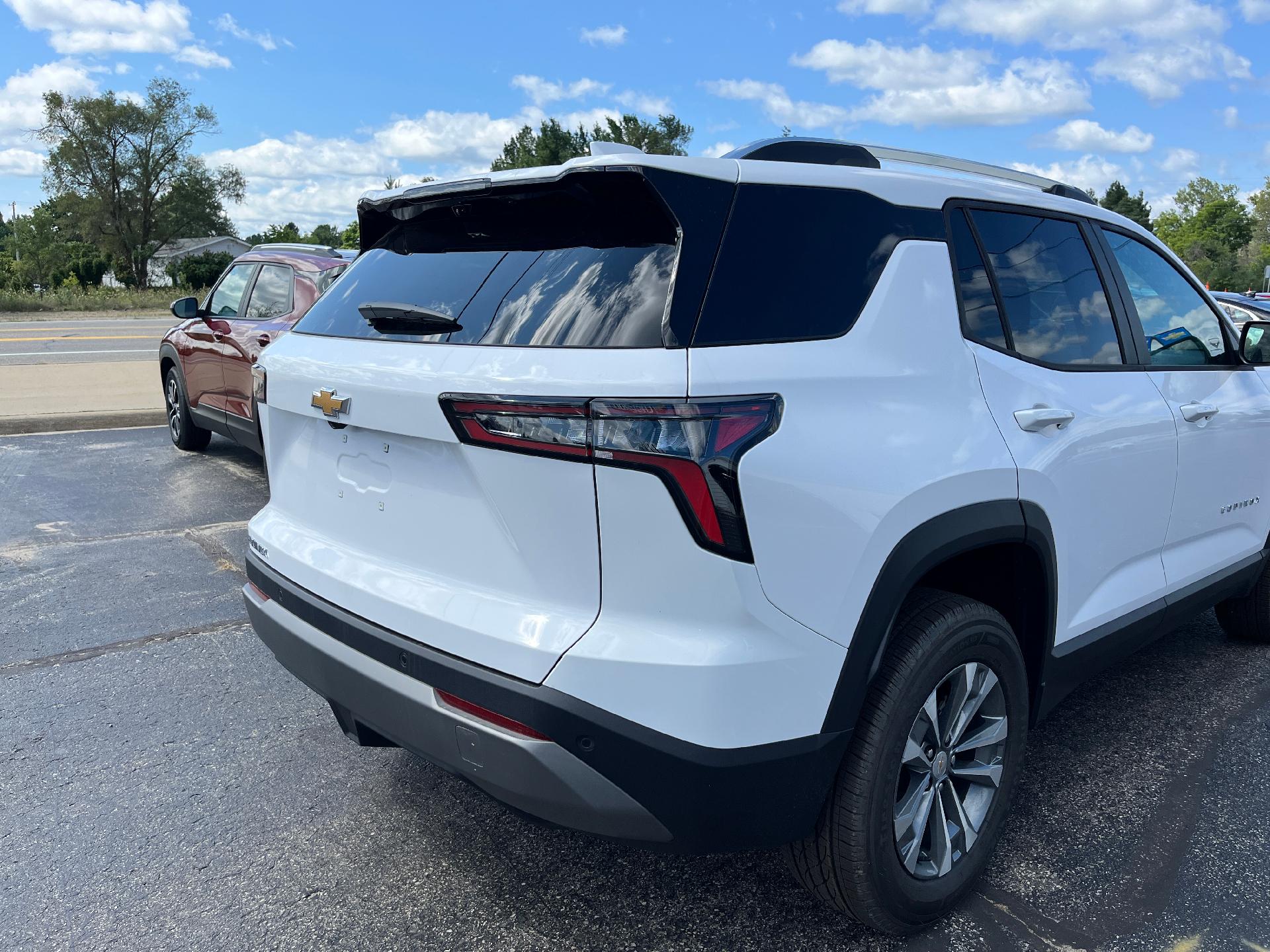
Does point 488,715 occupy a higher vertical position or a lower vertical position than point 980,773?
higher

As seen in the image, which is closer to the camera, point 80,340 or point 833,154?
point 833,154

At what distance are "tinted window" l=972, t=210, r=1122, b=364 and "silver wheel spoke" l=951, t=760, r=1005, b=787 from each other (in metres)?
1.13

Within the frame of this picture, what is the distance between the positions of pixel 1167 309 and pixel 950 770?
207 centimetres

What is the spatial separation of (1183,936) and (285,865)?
94.5 inches

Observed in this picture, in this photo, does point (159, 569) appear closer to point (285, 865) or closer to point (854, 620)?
point (285, 865)

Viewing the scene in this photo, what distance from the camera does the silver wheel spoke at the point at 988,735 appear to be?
8.29 ft

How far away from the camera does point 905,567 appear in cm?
213

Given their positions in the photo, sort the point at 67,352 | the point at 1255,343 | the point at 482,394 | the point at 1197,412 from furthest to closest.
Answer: the point at 67,352, the point at 1255,343, the point at 1197,412, the point at 482,394

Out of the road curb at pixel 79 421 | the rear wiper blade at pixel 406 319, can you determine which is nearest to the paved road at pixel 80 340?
the road curb at pixel 79 421

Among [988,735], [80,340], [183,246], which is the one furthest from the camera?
[183,246]

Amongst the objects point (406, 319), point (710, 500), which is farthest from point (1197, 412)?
point (406, 319)

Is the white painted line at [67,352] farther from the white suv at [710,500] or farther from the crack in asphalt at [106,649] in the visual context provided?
the white suv at [710,500]

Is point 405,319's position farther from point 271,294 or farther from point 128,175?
point 128,175

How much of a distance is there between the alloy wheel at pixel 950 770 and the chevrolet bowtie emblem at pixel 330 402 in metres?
1.57
